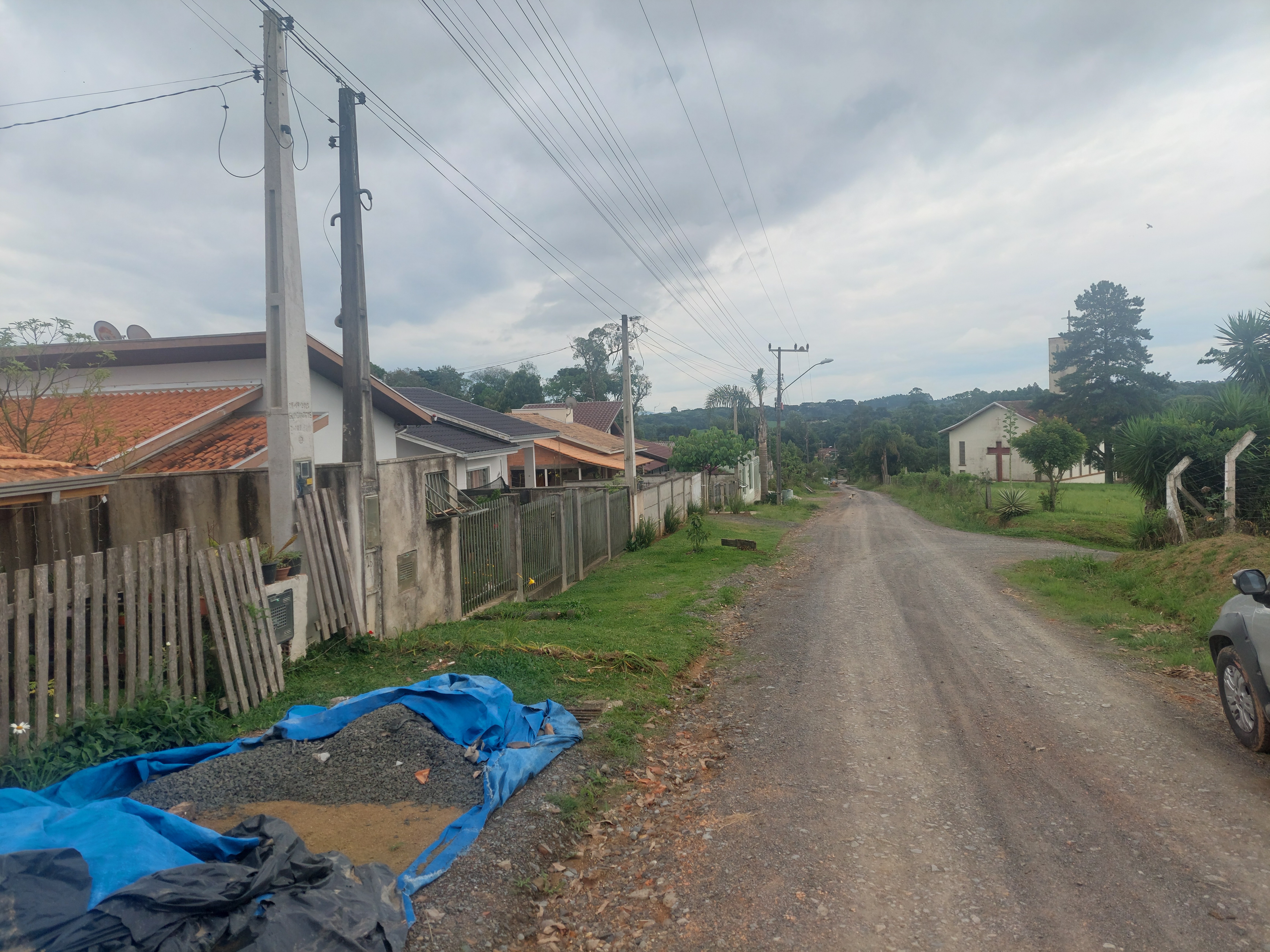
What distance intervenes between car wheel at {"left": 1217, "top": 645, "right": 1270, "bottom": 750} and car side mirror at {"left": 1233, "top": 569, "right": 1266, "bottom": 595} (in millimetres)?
523

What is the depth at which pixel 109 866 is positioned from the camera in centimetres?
310

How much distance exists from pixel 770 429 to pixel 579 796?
86.7 metres

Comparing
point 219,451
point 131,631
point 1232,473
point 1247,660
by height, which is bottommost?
point 1247,660

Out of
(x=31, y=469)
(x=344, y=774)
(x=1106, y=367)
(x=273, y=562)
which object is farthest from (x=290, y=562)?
(x=1106, y=367)

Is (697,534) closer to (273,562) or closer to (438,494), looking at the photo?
(438,494)

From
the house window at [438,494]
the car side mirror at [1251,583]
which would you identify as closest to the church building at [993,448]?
the house window at [438,494]

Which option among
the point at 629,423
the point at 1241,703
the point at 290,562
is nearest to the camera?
the point at 1241,703

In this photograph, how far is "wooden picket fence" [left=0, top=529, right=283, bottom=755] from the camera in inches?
189

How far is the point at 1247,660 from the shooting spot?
214 inches

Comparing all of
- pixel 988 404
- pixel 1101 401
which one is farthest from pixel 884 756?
pixel 988 404

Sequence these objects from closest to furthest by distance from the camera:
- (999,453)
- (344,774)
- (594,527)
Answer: (344,774)
(594,527)
(999,453)

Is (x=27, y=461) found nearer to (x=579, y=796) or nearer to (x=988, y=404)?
(x=579, y=796)

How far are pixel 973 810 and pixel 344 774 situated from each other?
13.0ft

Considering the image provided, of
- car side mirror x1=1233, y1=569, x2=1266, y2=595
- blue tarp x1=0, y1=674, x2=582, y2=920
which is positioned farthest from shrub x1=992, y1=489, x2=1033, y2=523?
blue tarp x1=0, y1=674, x2=582, y2=920
